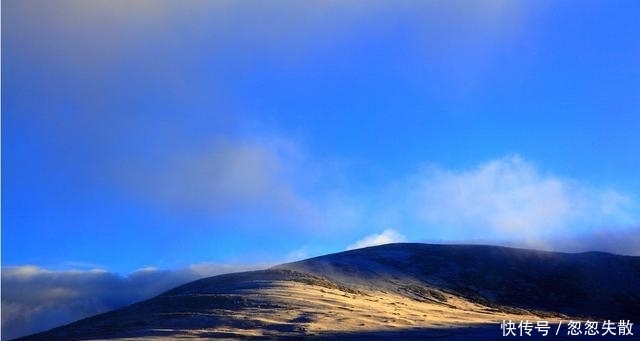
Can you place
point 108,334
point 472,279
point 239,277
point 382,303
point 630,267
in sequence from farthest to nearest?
point 630,267
point 472,279
point 239,277
point 382,303
point 108,334

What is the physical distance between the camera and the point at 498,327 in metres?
25.2

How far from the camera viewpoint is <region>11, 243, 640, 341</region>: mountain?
26203mm

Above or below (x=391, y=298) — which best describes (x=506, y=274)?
above

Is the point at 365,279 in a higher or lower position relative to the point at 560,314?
higher

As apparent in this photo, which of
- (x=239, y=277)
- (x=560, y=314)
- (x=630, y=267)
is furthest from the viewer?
(x=630, y=267)

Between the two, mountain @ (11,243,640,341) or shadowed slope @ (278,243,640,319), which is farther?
shadowed slope @ (278,243,640,319)

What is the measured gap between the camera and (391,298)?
124 feet

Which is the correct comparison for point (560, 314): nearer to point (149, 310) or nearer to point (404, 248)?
point (404, 248)

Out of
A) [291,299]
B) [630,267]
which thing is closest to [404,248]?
[630,267]

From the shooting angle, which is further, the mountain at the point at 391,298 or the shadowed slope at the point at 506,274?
the shadowed slope at the point at 506,274

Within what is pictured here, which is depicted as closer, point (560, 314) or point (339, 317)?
point (339, 317)

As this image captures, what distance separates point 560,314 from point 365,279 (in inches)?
492

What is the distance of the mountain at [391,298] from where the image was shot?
26203mm

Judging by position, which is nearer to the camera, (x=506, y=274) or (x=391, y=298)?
(x=391, y=298)
